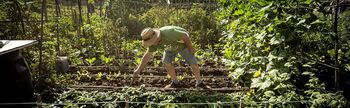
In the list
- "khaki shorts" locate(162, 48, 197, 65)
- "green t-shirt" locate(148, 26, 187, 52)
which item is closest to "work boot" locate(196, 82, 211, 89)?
"khaki shorts" locate(162, 48, 197, 65)

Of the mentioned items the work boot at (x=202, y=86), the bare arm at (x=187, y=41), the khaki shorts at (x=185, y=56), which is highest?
the bare arm at (x=187, y=41)

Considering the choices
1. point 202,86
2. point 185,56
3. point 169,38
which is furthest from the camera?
point 202,86

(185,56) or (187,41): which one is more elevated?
(187,41)

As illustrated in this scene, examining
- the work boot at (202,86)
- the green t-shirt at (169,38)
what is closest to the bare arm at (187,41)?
the green t-shirt at (169,38)

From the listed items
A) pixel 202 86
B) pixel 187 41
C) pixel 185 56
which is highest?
pixel 187 41

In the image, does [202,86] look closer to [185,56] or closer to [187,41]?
[185,56]

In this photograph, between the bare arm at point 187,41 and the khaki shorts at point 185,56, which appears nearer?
the bare arm at point 187,41

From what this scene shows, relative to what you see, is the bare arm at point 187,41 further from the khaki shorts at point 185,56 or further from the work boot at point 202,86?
the work boot at point 202,86

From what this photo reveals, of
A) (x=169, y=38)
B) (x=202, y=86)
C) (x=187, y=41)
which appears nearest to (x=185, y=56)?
(x=187, y=41)

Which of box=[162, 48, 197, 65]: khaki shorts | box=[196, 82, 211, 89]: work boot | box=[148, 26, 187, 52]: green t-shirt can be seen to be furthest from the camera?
box=[196, 82, 211, 89]: work boot

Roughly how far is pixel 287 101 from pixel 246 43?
6.11 ft

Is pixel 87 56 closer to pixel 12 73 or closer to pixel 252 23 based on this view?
pixel 12 73

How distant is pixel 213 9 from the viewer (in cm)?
1080

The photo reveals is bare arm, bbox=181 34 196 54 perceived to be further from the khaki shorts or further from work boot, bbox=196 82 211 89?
work boot, bbox=196 82 211 89
